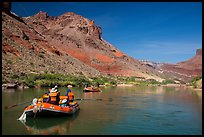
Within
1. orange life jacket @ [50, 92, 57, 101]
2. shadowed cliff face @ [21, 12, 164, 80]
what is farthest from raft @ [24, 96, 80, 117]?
shadowed cliff face @ [21, 12, 164, 80]

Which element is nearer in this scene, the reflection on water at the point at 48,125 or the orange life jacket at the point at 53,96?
the reflection on water at the point at 48,125

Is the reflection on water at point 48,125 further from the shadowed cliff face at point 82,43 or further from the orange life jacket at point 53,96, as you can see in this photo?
the shadowed cliff face at point 82,43

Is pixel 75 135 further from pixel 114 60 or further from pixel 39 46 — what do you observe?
pixel 114 60

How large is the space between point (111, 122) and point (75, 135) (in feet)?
12.9

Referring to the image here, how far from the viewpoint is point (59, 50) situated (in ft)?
298

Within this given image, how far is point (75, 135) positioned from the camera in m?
13.7

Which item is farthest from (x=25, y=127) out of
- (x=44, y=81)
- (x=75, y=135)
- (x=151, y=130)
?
(x=44, y=81)

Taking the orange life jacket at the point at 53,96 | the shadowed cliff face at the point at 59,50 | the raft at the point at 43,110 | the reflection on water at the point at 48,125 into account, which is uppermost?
the shadowed cliff face at the point at 59,50

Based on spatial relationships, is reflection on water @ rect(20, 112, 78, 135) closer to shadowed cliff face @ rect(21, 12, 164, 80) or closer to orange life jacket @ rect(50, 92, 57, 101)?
orange life jacket @ rect(50, 92, 57, 101)

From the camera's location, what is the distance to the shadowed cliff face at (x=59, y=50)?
60.5m

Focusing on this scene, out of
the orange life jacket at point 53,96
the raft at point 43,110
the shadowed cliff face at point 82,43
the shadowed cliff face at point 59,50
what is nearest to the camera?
the raft at point 43,110

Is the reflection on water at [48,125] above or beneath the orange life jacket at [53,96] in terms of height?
beneath

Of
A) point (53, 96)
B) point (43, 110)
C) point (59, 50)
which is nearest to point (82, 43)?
point (59, 50)

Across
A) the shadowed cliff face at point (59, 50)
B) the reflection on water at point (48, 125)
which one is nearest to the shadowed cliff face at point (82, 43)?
the shadowed cliff face at point (59, 50)
